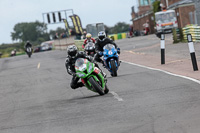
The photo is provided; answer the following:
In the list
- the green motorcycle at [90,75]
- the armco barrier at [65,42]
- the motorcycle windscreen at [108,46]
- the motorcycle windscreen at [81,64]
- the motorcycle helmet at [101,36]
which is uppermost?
the motorcycle helmet at [101,36]

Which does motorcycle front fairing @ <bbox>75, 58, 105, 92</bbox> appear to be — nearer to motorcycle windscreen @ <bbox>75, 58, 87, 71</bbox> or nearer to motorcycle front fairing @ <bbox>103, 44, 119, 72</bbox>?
motorcycle windscreen @ <bbox>75, 58, 87, 71</bbox>

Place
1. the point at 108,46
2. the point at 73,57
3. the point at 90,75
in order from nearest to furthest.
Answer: the point at 90,75 → the point at 73,57 → the point at 108,46

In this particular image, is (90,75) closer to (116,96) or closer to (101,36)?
(116,96)

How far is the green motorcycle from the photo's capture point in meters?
12.6

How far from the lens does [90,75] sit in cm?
1263

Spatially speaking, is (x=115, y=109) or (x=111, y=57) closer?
(x=115, y=109)

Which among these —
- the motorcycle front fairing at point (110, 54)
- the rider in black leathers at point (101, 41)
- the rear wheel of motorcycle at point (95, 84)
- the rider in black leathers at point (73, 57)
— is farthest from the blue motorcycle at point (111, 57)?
the rear wheel of motorcycle at point (95, 84)

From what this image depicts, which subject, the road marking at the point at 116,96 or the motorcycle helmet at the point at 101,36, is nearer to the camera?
the road marking at the point at 116,96

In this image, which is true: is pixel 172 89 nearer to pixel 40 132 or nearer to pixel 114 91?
pixel 114 91

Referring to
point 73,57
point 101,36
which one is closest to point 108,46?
point 101,36

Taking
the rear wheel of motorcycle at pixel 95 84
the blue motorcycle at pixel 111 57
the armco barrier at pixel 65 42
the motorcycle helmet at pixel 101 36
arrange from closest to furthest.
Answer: the rear wheel of motorcycle at pixel 95 84 < the blue motorcycle at pixel 111 57 < the motorcycle helmet at pixel 101 36 < the armco barrier at pixel 65 42

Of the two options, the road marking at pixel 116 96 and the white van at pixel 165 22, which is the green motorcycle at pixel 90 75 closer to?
the road marking at pixel 116 96

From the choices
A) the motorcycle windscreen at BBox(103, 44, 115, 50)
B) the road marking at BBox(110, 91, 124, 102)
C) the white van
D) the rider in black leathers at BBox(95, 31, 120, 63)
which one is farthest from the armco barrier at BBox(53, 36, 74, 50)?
the road marking at BBox(110, 91, 124, 102)

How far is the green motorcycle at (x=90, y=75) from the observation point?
12565 millimetres
